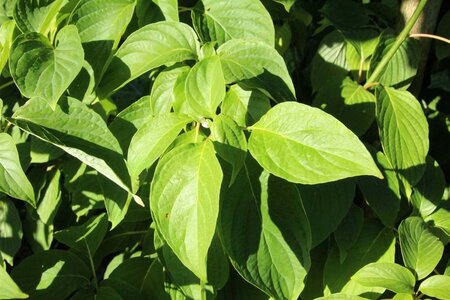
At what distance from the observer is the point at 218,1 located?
3.53ft

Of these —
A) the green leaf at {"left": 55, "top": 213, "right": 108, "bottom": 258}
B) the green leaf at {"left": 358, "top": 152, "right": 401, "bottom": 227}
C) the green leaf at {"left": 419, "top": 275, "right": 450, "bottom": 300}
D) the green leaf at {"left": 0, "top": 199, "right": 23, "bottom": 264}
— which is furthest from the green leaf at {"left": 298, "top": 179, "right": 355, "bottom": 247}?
the green leaf at {"left": 0, "top": 199, "right": 23, "bottom": 264}

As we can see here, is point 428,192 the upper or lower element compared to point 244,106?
lower

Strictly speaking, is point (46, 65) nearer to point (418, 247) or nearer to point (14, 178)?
point (14, 178)

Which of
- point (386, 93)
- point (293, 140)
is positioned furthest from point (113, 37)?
point (386, 93)

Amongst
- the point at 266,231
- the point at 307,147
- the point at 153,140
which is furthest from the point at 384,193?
the point at 153,140

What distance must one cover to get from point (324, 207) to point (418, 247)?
204mm

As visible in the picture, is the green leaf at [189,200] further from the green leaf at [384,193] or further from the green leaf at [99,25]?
the green leaf at [384,193]

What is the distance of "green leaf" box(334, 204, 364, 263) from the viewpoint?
1.18 metres

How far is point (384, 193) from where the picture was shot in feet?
3.83

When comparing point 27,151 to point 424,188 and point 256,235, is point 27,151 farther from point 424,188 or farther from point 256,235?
point 424,188

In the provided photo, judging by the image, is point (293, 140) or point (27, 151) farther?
point (27, 151)

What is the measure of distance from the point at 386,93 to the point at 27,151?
789 millimetres

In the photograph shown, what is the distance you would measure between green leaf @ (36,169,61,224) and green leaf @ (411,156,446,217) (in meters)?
0.84

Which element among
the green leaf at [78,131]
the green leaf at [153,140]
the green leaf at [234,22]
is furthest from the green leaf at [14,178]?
the green leaf at [234,22]
